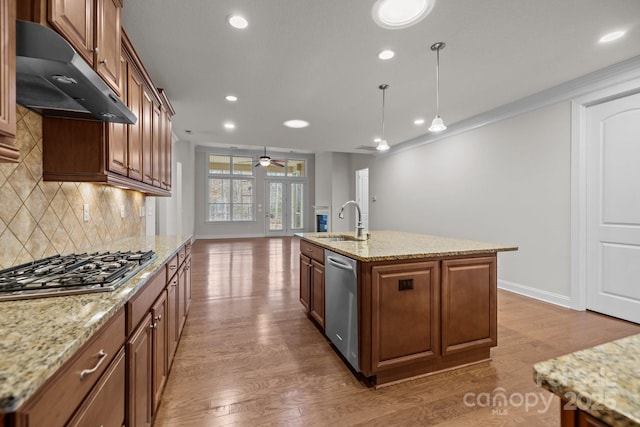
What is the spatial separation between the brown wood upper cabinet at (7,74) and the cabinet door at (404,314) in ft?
5.83

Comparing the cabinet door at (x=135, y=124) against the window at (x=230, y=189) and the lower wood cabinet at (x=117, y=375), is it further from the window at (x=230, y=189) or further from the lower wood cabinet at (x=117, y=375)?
the window at (x=230, y=189)

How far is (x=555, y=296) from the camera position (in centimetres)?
349

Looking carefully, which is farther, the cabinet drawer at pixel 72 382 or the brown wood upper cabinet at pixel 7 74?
the brown wood upper cabinet at pixel 7 74

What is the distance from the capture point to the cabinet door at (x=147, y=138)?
97.4 inches

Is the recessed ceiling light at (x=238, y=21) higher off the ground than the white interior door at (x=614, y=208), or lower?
higher

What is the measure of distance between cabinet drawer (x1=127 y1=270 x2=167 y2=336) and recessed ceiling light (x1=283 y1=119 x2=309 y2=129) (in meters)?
3.80

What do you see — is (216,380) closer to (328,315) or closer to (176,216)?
(328,315)

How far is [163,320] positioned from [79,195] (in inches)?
41.9

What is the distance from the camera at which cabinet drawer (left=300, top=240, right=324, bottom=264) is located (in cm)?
258

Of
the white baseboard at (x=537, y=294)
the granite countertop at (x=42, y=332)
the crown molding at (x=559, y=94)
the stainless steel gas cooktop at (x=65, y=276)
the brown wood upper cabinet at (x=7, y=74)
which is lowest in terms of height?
the white baseboard at (x=537, y=294)

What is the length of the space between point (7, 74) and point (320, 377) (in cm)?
219

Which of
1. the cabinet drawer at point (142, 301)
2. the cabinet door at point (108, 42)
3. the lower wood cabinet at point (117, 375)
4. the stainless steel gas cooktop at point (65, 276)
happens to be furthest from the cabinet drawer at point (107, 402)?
the cabinet door at point (108, 42)

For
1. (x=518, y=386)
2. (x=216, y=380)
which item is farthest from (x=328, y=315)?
(x=518, y=386)

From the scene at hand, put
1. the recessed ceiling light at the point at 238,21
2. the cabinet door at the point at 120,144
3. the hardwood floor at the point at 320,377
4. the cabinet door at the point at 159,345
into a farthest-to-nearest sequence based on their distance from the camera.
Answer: the recessed ceiling light at the point at 238,21 → the cabinet door at the point at 120,144 → the hardwood floor at the point at 320,377 → the cabinet door at the point at 159,345
